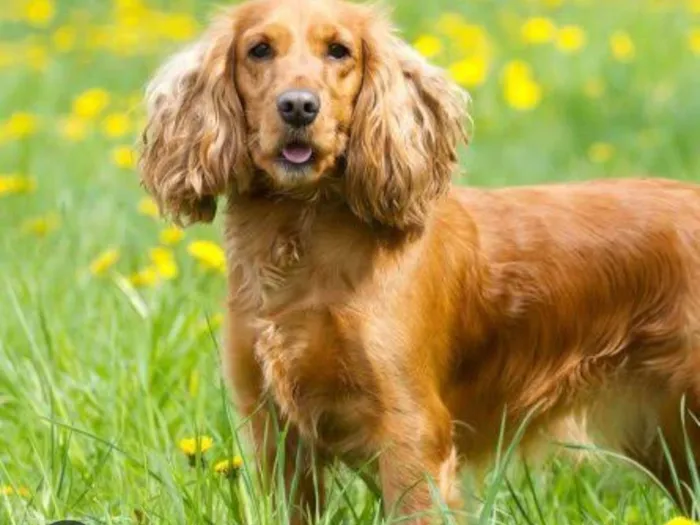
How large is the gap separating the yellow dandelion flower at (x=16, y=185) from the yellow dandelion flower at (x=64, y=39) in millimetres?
3078

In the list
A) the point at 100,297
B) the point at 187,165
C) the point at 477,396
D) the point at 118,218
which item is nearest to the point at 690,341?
the point at 477,396

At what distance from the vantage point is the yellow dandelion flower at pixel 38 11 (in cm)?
948

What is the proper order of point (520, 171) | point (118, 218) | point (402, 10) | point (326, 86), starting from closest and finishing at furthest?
1. point (326, 86)
2. point (118, 218)
3. point (520, 171)
4. point (402, 10)

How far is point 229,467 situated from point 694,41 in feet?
14.5

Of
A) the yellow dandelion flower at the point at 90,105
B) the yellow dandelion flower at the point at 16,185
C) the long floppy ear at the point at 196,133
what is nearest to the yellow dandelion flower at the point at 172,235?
the yellow dandelion flower at the point at 16,185

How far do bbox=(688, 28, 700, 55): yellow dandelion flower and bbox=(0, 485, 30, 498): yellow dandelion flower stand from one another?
14.1 feet

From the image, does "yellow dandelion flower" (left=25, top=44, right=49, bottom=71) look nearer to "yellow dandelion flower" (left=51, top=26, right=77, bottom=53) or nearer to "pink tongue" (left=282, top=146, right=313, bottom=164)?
"yellow dandelion flower" (left=51, top=26, right=77, bottom=53)

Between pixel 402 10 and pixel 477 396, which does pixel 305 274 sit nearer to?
pixel 477 396

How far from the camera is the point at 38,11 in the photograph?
946cm

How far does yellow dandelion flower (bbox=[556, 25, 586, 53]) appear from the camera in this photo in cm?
A: 710

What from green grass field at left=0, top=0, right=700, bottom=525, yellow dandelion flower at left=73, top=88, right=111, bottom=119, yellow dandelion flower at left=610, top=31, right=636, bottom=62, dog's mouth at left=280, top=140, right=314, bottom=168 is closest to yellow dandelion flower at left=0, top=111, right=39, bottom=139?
green grass field at left=0, top=0, right=700, bottom=525

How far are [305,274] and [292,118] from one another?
353mm

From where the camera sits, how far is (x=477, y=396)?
3.82m

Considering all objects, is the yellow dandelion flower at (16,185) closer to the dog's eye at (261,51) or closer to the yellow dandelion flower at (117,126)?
the yellow dandelion flower at (117,126)
